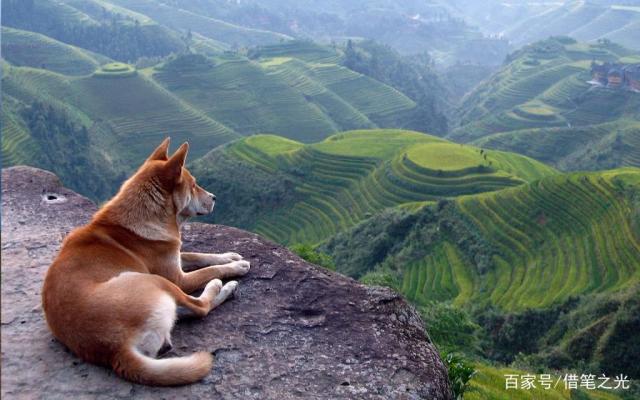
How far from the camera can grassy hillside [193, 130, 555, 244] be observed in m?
46.8

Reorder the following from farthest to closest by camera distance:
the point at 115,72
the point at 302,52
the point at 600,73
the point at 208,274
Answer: the point at 302,52 → the point at 600,73 → the point at 115,72 → the point at 208,274

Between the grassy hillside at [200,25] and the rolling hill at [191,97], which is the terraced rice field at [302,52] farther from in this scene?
the grassy hillside at [200,25]

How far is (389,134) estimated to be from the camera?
209ft

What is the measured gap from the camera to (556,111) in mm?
85250

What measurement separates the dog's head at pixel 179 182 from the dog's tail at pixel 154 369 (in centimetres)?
128

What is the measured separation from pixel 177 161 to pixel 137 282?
91 centimetres

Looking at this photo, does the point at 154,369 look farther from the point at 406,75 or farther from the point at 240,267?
the point at 406,75

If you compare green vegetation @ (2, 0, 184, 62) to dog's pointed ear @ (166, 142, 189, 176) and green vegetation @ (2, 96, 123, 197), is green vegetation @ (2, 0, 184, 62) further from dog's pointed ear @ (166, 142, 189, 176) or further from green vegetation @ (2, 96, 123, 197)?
dog's pointed ear @ (166, 142, 189, 176)

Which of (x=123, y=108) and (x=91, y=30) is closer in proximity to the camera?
(x=123, y=108)

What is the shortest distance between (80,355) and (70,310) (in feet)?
1.02

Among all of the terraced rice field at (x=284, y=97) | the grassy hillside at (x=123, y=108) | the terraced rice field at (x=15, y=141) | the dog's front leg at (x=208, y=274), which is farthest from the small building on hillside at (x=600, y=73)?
the dog's front leg at (x=208, y=274)

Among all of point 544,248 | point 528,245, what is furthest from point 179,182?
point 528,245

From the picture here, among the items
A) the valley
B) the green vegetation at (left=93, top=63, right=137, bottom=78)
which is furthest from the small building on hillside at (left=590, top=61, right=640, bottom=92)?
the green vegetation at (left=93, top=63, right=137, bottom=78)

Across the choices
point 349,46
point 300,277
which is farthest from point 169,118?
point 300,277
